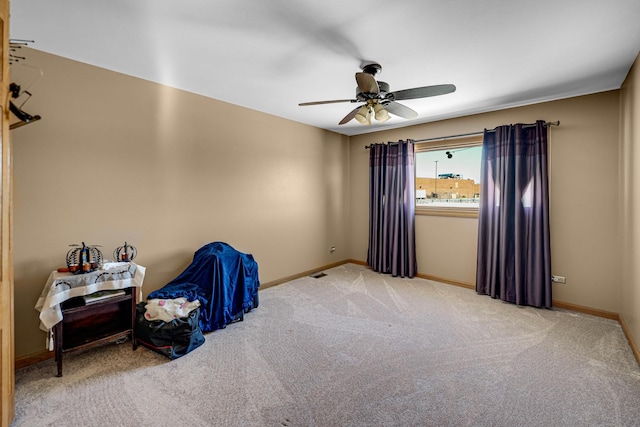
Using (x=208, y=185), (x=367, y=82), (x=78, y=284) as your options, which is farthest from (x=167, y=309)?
(x=367, y=82)

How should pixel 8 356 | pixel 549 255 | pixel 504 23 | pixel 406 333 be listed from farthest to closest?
pixel 549 255, pixel 406 333, pixel 504 23, pixel 8 356

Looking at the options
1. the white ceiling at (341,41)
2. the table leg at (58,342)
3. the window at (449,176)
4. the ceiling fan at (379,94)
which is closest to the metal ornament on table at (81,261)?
the table leg at (58,342)

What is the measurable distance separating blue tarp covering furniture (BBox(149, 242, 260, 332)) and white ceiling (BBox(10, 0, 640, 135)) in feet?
6.17

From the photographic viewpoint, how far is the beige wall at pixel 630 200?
2514mm

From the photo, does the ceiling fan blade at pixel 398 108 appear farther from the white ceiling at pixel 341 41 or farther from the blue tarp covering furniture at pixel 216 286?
the blue tarp covering furniture at pixel 216 286

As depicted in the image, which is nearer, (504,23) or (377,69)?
(504,23)

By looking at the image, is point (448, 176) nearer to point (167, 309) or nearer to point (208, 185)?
point (208, 185)

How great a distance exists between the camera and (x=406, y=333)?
9.70ft

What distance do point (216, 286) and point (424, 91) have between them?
273cm

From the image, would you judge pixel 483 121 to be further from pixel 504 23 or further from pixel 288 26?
pixel 288 26

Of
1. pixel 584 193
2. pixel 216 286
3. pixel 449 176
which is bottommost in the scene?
pixel 216 286

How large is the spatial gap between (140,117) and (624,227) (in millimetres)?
5084

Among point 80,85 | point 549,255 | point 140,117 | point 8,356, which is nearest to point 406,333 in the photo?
point 549,255

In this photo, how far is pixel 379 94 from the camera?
2760 mm
